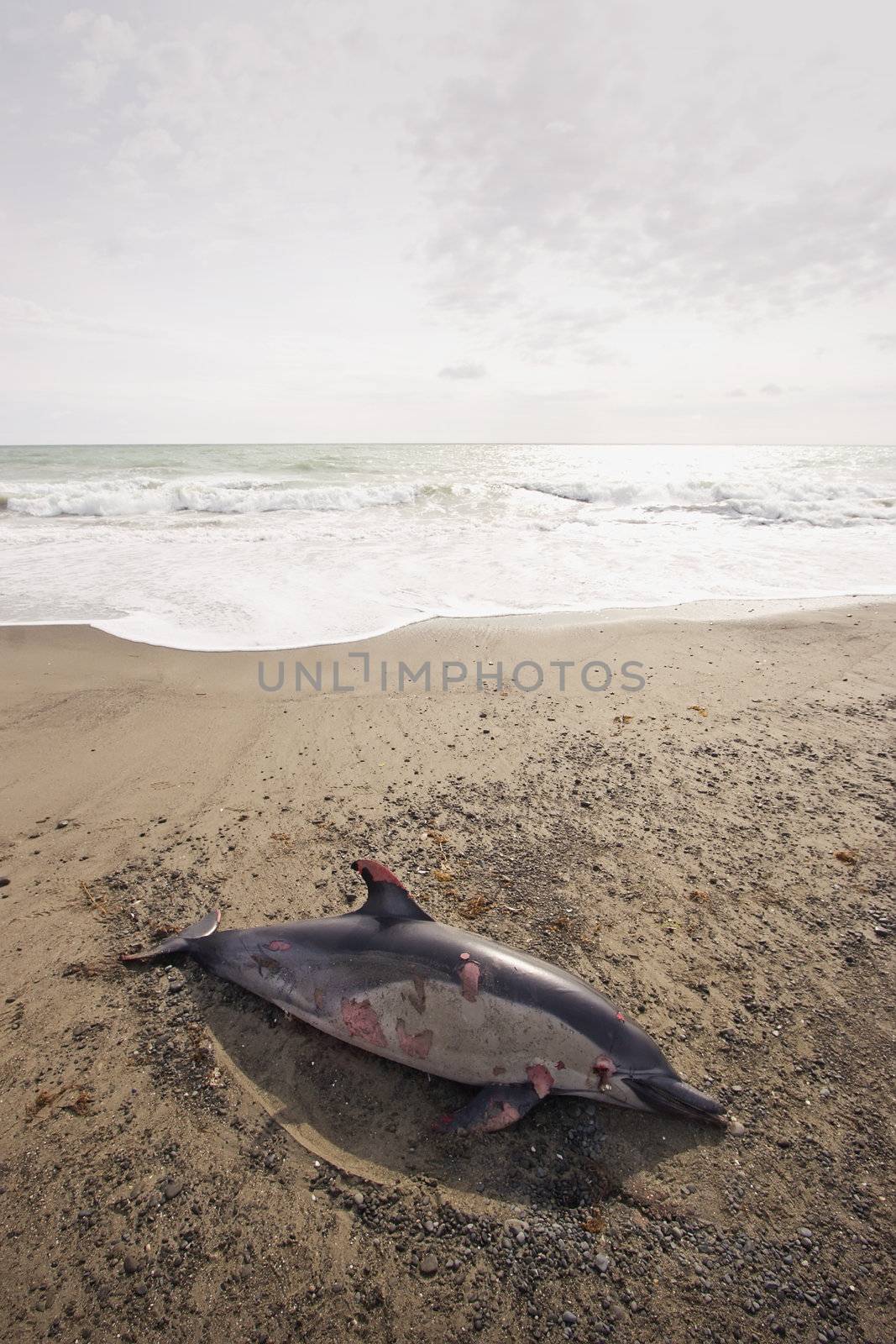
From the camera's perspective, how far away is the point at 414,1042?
2.69 metres

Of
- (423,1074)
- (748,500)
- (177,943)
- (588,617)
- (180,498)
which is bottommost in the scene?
(423,1074)

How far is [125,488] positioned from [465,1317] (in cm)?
2604

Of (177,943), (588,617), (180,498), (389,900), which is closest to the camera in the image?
(389,900)

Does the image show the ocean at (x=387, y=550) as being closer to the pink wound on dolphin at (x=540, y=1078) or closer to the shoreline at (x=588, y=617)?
the shoreline at (x=588, y=617)

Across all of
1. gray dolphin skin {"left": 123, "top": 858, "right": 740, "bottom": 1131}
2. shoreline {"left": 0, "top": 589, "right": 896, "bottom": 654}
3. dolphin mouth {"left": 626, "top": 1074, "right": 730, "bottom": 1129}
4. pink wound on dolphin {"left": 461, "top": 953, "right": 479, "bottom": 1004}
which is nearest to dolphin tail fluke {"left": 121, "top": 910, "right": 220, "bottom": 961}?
gray dolphin skin {"left": 123, "top": 858, "right": 740, "bottom": 1131}

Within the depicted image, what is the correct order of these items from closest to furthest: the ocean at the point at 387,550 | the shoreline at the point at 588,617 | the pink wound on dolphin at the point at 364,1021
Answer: the pink wound on dolphin at the point at 364,1021 < the shoreline at the point at 588,617 < the ocean at the point at 387,550

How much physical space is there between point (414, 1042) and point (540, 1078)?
550 mm

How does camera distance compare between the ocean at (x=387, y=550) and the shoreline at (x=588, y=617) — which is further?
the ocean at (x=387, y=550)

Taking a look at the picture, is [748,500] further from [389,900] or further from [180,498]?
[389,900]

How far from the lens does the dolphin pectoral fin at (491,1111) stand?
2.48 m

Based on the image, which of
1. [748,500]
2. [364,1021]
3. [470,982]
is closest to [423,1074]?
[364,1021]

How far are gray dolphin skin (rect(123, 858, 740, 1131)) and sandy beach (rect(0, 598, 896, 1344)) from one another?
13 centimetres

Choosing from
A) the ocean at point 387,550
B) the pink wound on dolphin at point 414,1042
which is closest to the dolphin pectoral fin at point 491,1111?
the pink wound on dolphin at point 414,1042

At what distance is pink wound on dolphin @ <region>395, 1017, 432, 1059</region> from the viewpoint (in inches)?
105
